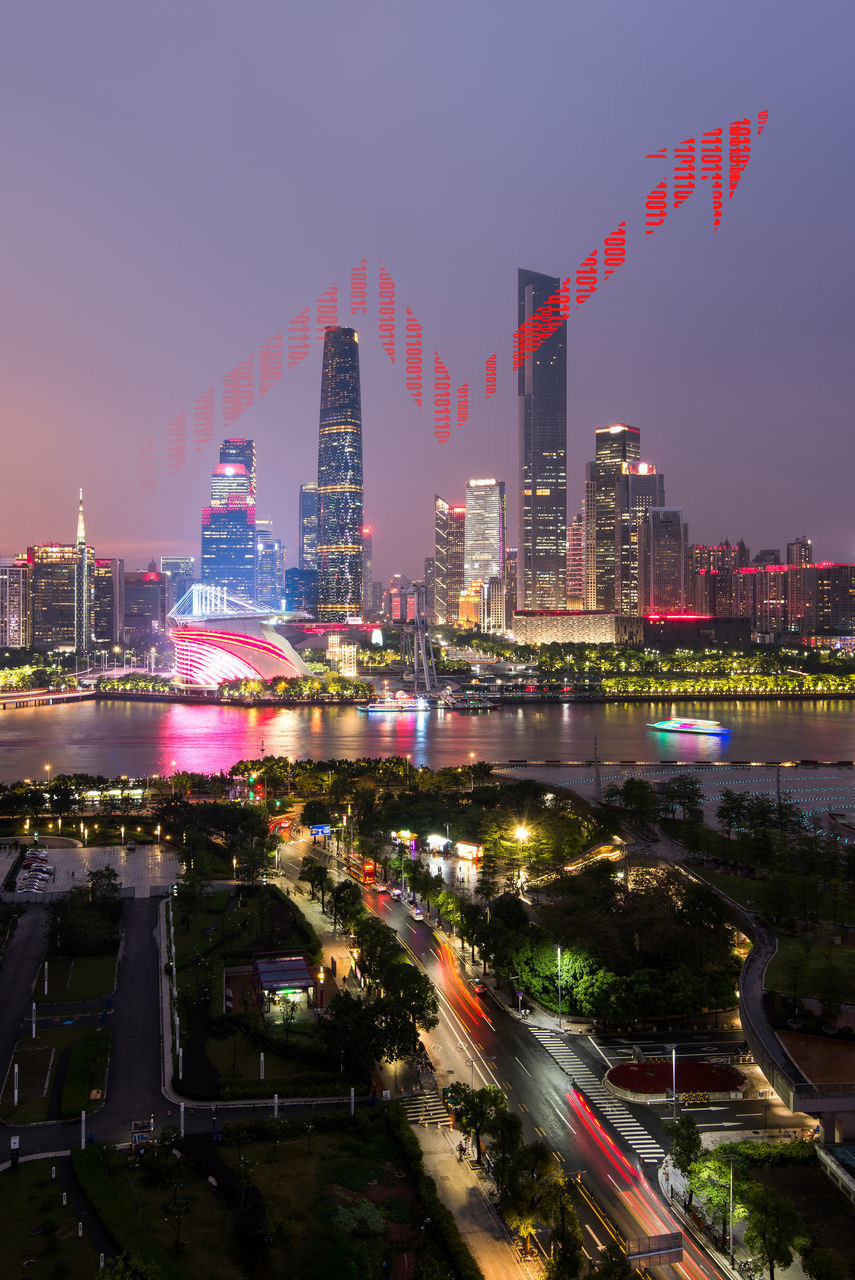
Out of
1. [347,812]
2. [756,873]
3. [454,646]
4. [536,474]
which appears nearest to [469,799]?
[347,812]

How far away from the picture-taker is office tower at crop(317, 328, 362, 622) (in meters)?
68.5

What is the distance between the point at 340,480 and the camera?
72438 mm

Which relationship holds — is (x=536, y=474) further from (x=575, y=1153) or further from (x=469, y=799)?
(x=575, y=1153)

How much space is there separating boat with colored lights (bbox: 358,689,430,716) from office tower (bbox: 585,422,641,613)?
30.9 m

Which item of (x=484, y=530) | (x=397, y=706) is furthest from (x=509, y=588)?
(x=397, y=706)

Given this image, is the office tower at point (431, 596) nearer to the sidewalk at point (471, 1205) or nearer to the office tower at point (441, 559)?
the office tower at point (441, 559)

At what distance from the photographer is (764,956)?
8.75 m

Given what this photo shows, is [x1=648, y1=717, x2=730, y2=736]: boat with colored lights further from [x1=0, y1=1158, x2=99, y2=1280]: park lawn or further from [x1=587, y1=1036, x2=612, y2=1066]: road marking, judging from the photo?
[x1=0, y1=1158, x2=99, y2=1280]: park lawn

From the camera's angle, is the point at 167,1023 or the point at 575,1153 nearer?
the point at 575,1153

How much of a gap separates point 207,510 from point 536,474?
3024 cm

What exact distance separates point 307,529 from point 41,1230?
101 meters

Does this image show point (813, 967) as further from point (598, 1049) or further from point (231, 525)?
point (231, 525)

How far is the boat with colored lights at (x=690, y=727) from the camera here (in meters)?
30.0

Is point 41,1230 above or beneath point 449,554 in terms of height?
beneath
